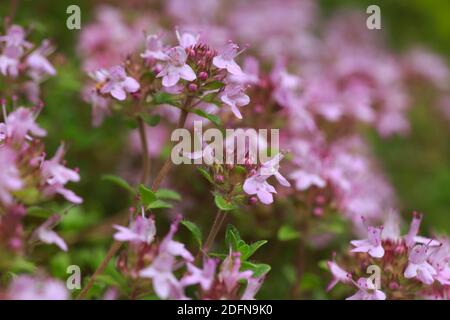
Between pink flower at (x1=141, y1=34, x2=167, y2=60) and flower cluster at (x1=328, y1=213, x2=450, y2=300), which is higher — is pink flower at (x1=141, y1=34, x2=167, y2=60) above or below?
above

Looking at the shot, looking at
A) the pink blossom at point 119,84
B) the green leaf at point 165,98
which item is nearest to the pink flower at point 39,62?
the pink blossom at point 119,84

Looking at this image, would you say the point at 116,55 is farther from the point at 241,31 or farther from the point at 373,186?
the point at 373,186

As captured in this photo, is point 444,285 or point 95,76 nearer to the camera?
point 444,285

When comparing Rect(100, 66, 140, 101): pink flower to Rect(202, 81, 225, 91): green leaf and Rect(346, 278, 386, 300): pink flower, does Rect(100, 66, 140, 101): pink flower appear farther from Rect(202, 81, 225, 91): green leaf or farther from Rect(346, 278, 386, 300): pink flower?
Rect(346, 278, 386, 300): pink flower

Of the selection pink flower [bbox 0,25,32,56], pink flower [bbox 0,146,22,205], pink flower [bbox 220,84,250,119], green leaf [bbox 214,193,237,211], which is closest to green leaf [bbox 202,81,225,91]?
pink flower [bbox 220,84,250,119]

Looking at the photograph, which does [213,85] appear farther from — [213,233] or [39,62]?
[39,62]
